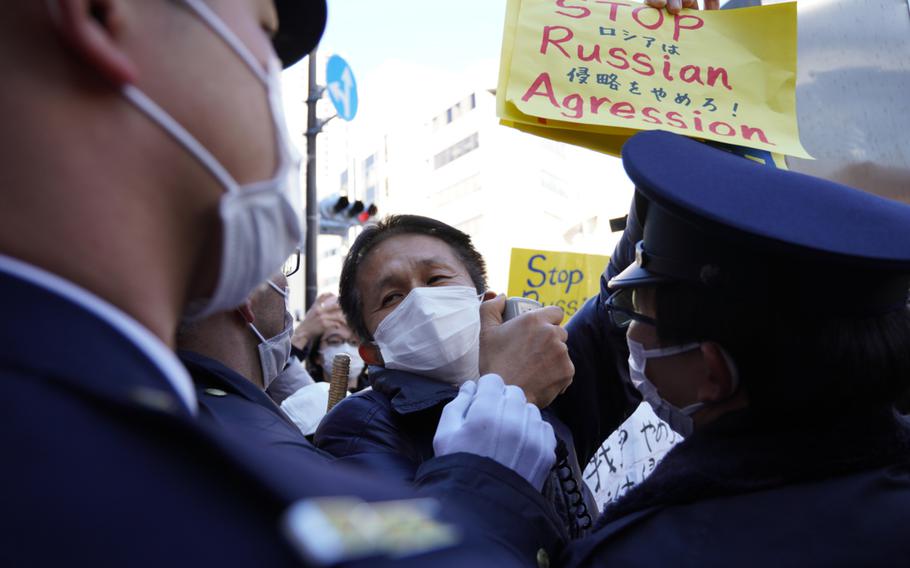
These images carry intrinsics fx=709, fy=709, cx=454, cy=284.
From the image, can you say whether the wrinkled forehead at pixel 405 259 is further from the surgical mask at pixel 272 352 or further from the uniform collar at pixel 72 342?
the uniform collar at pixel 72 342

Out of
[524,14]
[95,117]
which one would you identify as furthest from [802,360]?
[524,14]

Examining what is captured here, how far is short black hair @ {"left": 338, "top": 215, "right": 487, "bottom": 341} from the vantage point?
8.93ft

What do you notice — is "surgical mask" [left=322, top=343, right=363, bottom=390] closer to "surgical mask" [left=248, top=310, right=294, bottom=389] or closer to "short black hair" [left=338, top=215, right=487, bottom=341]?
"short black hair" [left=338, top=215, right=487, bottom=341]

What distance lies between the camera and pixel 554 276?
15.0ft

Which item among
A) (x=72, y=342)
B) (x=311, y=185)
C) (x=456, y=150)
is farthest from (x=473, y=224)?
(x=72, y=342)

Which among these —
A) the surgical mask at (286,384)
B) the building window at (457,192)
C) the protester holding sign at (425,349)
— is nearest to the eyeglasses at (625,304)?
the protester holding sign at (425,349)

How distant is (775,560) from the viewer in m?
1.20

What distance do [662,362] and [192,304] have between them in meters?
1.02

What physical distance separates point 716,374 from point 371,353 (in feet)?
4.61

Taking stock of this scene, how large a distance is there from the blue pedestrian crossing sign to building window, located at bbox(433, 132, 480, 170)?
4122 centimetres

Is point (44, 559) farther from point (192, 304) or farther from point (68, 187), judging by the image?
point (192, 304)

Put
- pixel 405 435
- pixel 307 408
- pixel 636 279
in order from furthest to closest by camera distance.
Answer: pixel 307 408 → pixel 405 435 → pixel 636 279

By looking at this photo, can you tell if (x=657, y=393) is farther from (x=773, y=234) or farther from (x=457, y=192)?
(x=457, y=192)

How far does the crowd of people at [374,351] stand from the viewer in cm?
58
